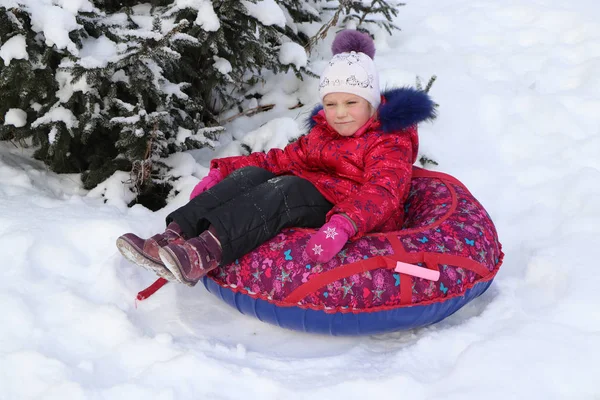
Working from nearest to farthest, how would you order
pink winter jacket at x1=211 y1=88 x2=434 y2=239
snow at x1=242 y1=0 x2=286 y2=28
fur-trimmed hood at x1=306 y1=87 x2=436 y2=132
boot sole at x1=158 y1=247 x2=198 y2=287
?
1. boot sole at x1=158 y1=247 x2=198 y2=287
2. pink winter jacket at x1=211 y1=88 x2=434 y2=239
3. fur-trimmed hood at x1=306 y1=87 x2=436 y2=132
4. snow at x1=242 y1=0 x2=286 y2=28

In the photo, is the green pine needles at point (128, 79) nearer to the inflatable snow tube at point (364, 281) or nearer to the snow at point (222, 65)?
the snow at point (222, 65)

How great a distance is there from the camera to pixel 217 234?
2486 mm

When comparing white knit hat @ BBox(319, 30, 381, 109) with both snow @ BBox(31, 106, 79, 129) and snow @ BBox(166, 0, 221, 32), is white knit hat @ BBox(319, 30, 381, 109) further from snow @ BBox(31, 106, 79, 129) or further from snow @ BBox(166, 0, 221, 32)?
snow @ BBox(31, 106, 79, 129)

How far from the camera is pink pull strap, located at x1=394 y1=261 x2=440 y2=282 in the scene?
2.42m

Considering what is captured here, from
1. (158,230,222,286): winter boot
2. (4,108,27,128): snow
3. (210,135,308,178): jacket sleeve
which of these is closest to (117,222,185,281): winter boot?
(158,230,222,286): winter boot

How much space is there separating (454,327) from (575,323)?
1.72ft

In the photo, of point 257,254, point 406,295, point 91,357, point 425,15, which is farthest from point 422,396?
point 425,15

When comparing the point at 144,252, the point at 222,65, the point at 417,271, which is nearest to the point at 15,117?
the point at 222,65

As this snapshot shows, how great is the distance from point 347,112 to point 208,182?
2.80 feet

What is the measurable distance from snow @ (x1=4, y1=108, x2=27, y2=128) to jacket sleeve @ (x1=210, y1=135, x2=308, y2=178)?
4.13 ft

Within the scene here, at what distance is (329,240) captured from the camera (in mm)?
2338

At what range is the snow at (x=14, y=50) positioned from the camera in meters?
2.91

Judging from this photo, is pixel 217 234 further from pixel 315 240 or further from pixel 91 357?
pixel 91 357

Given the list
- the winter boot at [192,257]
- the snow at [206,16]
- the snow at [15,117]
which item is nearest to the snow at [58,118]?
the snow at [15,117]
